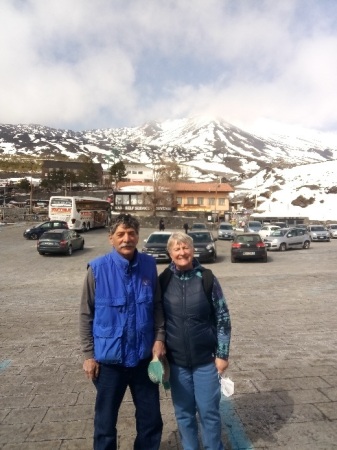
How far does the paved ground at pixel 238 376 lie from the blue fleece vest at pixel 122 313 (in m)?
0.99

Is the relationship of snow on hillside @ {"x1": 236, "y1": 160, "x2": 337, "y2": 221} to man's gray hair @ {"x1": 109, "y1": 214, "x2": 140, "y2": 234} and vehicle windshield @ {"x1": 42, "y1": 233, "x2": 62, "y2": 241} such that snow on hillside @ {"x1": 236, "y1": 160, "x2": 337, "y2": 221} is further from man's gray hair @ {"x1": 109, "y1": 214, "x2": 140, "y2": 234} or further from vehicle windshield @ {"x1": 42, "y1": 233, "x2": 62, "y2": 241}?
man's gray hair @ {"x1": 109, "y1": 214, "x2": 140, "y2": 234}

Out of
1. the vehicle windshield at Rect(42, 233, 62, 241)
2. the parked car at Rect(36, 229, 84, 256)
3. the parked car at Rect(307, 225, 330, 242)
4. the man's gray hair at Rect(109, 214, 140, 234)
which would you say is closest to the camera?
the man's gray hair at Rect(109, 214, 140, 234)

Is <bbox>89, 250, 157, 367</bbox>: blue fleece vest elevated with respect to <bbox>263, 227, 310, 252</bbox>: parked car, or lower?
elevated

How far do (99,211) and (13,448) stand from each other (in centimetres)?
4380

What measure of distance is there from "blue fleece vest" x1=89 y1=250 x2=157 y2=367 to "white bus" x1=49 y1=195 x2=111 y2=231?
3497 cm

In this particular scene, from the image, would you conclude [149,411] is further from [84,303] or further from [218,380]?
[84,303]

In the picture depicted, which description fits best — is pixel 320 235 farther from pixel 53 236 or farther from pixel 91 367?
pixel 91 367

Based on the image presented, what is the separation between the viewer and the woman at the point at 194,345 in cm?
310

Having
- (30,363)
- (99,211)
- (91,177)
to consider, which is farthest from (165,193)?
(30,363)

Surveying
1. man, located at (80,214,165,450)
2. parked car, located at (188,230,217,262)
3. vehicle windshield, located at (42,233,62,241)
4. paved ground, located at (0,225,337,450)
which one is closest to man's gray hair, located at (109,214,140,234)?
man, located at (80,214,165,450)

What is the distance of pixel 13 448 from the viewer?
11.2ft

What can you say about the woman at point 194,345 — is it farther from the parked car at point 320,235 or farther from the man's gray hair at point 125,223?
the parked car at point 320,235

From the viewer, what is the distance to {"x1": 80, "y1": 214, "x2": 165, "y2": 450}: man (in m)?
2.99

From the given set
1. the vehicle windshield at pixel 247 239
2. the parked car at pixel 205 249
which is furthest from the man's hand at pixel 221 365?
the vehicle windshield at pixel 247 239
